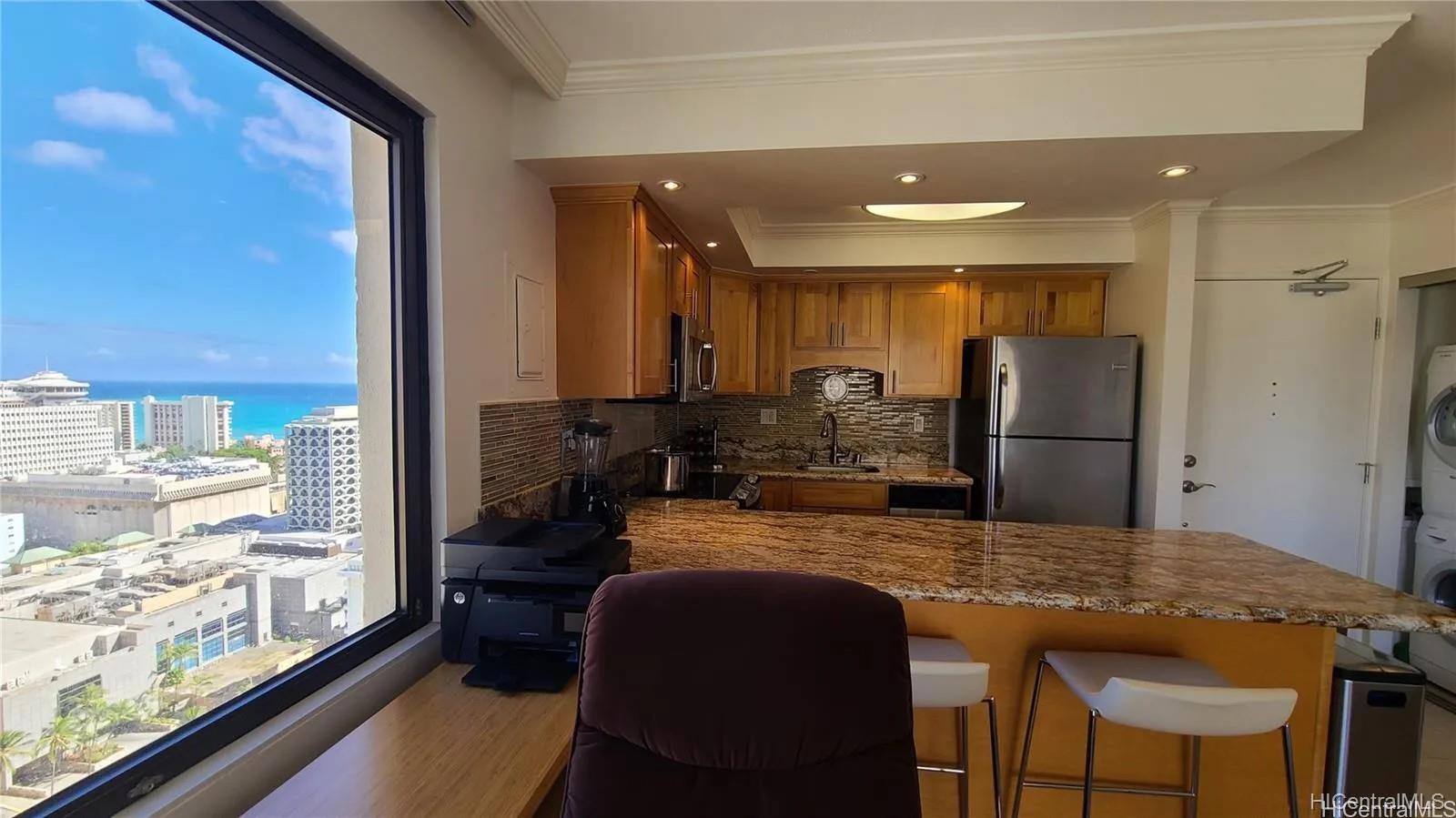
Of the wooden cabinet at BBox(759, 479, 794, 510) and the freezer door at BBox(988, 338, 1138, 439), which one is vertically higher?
the freezer door at BBox(988, 338, 1138, 439)

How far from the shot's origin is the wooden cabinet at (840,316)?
3730mm

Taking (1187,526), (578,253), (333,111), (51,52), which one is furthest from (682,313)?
(1187,526)

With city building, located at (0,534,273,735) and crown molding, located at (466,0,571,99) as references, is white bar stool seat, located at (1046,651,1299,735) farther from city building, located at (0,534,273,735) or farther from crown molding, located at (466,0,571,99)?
crown molding, located at (466,0,571,99)

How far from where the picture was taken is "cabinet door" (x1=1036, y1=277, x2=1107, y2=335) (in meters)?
3.40

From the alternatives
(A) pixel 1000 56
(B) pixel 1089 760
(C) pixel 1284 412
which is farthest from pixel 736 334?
(C) pixel 1284 412

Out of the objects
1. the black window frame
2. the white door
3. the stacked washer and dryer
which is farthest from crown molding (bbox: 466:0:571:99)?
the stacked washer and dryer

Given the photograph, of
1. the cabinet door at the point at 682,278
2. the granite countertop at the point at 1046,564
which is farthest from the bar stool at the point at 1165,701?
the cabinet door at the point at 682,278

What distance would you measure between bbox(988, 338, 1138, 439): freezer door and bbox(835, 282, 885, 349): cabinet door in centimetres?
85

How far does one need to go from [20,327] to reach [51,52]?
0.39m

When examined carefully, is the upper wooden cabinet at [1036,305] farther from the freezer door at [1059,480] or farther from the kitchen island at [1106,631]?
the kitchen island at [1106,631]

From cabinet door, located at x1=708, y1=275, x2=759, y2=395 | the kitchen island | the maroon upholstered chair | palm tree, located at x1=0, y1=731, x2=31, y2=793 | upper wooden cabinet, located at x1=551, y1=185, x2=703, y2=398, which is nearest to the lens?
palm tree, located at x1=0, y1=731, x2=31, y2=793

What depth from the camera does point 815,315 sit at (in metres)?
3.80

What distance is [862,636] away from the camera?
0.86 meters

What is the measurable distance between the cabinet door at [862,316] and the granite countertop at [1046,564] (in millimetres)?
1748
